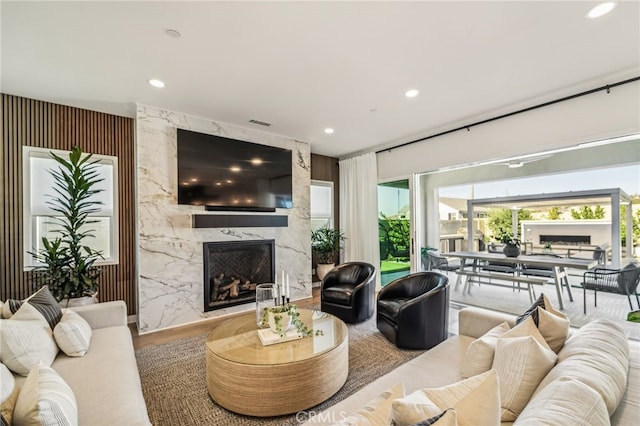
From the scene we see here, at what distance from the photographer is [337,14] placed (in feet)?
6.63

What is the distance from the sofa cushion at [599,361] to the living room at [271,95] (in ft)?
4.88

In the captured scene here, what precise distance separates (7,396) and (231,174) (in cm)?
331

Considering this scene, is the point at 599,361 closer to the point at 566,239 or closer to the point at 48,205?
the point at 48,205

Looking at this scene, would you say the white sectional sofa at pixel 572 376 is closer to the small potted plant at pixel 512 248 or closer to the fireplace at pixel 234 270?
the fireplace at pixel 234 270

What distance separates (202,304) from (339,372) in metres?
2.53

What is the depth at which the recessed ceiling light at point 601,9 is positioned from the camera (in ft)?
6.42

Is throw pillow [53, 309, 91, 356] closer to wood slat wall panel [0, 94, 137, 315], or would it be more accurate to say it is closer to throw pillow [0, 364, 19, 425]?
throw pillow [0, 364, 19, 425]

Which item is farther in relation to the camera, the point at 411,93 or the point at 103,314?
the point at 411,93

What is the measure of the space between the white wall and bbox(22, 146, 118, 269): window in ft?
14.7

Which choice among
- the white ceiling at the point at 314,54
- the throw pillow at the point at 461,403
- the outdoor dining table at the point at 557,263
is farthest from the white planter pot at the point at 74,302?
the outdoor dining table at the point at 557,263

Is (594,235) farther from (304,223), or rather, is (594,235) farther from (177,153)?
(177,153)

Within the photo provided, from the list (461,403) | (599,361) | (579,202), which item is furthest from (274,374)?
(579,202)

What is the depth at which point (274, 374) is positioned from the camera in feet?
6.17

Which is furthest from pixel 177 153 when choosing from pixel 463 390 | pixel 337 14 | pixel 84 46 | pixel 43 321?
pixel 463 390
